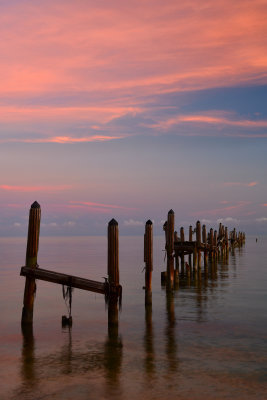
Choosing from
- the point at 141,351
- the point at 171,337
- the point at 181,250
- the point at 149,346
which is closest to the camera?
the point at 141,351

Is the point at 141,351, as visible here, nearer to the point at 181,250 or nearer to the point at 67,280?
the point at 67,280

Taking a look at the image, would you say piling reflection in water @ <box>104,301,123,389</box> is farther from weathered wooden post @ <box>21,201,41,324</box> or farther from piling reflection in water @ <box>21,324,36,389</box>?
weathered wooden post @ <box>21,201,41,324</box>

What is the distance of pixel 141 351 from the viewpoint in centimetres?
1301

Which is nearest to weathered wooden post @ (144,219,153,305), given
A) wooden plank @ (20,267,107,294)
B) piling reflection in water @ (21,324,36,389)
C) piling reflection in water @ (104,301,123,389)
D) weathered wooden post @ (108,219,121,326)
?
piling reflection in water @ (104,301,123,389)

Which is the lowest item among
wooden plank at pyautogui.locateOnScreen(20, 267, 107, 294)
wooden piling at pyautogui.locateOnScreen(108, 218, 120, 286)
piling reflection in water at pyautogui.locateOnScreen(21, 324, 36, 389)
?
piling reflection in water at pyautogui.locateOnScreen(21, 324, 36, 389)

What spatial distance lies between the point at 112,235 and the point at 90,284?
5.22 ft

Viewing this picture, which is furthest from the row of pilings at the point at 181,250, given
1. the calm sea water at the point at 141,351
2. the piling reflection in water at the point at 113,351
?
the piling reflection in water at the point at 113,351

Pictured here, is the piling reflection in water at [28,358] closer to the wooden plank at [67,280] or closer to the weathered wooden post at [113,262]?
the wooden plank at [67,280]

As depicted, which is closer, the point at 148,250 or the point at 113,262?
the point at 113,262

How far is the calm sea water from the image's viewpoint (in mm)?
9906

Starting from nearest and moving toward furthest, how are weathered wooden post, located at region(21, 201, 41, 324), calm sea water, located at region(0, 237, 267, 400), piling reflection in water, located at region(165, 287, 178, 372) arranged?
calm sea water, located at region(0, 237, 267, 400), piling reflection in water, located at region(165, 287, 178, 372), weathered wooden post, located at region(21, 201, 41, 324)

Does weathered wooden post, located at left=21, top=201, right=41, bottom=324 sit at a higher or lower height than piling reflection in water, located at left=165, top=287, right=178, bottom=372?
higher

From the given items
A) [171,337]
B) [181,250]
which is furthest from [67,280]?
[181,250]

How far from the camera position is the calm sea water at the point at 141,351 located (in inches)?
390
